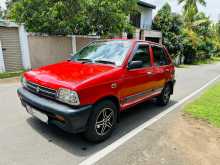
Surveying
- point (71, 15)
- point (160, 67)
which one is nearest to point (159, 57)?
point (160, 67)

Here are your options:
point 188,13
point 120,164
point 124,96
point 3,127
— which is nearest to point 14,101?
point 3,127

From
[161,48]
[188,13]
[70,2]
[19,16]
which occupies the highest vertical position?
[188,13]

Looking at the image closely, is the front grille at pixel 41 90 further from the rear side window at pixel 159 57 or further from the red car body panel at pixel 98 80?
the rear side window at pixel 159 57

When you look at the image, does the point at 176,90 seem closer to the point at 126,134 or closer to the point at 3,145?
the point at 126,134

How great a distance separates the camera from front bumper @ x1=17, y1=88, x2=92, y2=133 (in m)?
2.97

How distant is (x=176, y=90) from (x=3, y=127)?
21.5 feet

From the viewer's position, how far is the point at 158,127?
4.37 meters

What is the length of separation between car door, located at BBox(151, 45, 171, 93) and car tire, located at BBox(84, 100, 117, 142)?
183 centimetres

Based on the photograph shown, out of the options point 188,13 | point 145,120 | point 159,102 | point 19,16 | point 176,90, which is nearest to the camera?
point 145,120

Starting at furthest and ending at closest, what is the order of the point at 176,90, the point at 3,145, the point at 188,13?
1. the point at 188,13
2. the point at 176,90
3. the point at 3,145

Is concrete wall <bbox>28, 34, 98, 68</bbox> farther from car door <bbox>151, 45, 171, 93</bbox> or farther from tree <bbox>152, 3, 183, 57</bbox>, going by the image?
tree <bbox>152, 3, 183, 57</bbox>

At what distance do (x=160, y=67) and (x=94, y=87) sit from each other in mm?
2626

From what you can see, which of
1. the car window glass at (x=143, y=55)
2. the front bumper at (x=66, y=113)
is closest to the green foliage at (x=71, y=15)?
the car window glass at (x=143, y=55)

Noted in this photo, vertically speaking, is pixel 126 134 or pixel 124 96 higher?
pixel 124 96
